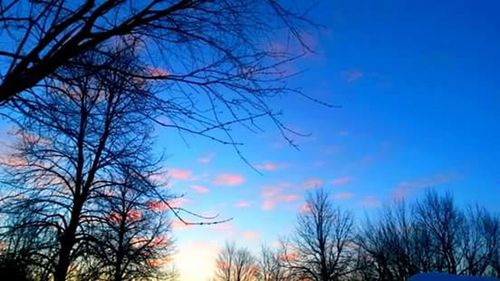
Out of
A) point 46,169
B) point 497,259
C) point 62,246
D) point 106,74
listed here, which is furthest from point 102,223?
point 497,259

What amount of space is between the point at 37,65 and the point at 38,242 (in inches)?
477

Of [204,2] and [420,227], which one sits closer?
[204,2]

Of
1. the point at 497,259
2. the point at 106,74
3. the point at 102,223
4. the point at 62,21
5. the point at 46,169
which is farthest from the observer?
the point at 497,259

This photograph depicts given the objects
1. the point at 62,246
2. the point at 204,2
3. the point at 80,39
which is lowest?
the point at 80,39

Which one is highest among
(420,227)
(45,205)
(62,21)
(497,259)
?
(420,227)

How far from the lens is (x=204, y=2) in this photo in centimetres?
412

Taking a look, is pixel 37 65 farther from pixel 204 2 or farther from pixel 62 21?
pixel 204 2

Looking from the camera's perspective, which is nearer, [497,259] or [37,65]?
[37,65]

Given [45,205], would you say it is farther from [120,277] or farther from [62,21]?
[62,21]

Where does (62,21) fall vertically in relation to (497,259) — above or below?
below

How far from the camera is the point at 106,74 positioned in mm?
4223

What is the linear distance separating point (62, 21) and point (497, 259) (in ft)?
166

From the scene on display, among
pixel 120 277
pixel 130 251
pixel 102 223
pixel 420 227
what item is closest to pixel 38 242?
pixel 102 223

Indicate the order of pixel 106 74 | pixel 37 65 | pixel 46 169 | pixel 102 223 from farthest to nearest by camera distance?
pixel 102 223 → pixel 46 169 → pixel 106 74 → pixel 37 65
